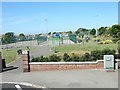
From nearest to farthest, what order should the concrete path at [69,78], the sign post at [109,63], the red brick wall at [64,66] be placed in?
the concrete path at [69,78]
the sign post at [109,63]
the red brick wall at [64,66]

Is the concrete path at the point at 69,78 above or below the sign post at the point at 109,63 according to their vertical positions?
below

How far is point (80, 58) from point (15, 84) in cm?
628

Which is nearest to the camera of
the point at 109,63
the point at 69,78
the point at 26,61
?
the point at 69,78

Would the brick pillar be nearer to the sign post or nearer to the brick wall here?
the brick wall

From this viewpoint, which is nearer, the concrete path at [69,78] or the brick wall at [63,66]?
the concrete path at [69,78]

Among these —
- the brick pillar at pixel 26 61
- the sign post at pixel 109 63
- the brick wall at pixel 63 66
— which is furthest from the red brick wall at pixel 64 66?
the sign post at pixel 109 63

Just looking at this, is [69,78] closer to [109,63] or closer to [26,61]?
[109,63]

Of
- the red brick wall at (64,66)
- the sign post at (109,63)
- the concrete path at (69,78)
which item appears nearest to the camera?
the concrete path at (69,78)

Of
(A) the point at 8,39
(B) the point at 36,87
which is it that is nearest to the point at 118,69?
(B) the point at 36,87

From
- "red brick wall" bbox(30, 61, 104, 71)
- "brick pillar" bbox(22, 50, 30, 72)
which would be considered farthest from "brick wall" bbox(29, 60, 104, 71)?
"brick pillar" bbox(22, 50, 30, 72)

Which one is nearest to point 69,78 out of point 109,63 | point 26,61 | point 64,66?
point 64,66

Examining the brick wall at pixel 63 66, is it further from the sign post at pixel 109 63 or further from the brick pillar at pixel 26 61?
the sign post at pixel 109 63

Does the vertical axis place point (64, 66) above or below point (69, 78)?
above

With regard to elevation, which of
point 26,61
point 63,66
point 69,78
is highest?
point 26,61
